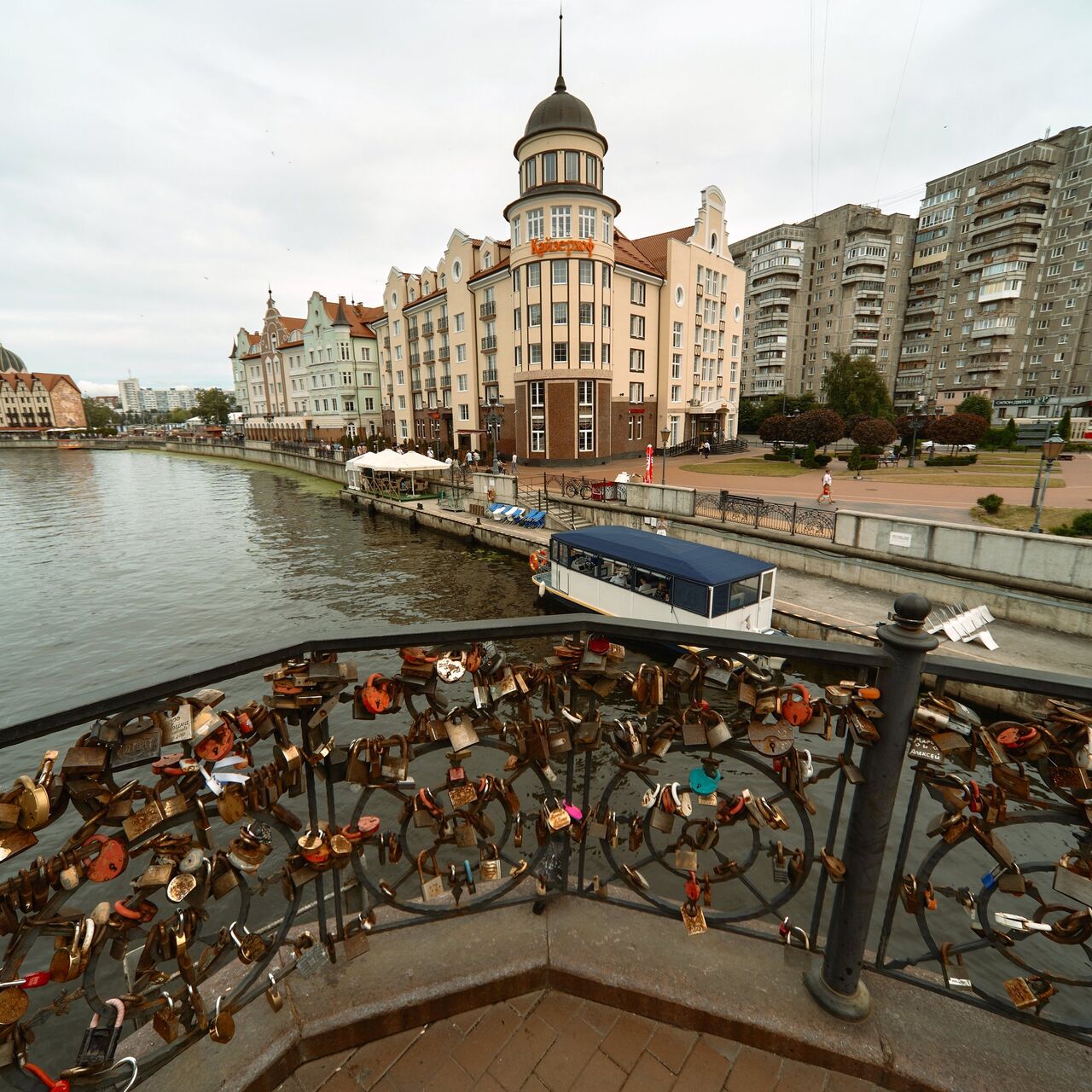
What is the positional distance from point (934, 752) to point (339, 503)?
134ft

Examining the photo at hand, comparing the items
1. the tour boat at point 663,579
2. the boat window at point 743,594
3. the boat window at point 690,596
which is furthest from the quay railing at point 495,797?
the boat window at point 743,594

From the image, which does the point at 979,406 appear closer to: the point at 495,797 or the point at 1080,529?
the point at 1080,529

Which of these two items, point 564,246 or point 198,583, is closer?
point 198,583

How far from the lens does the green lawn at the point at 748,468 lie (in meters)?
33.6

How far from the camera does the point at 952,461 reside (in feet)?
123

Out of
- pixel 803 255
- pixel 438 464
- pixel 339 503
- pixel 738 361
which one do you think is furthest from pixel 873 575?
pixel 803 255

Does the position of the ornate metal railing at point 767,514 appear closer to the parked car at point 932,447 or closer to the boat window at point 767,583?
the boat window at point 767,583

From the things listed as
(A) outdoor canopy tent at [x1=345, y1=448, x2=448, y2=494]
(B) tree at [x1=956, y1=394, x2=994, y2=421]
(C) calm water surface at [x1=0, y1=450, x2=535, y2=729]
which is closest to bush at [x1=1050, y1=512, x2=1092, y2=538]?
(C) calm water surface at [x1=0, y1=450, x2=535, y2=729]

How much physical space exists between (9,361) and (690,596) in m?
211

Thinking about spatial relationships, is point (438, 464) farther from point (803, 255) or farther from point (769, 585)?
point (803, 255)

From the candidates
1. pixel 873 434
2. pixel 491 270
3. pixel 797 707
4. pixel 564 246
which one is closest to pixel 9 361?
pixel 491 270

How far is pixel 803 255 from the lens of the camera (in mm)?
76562

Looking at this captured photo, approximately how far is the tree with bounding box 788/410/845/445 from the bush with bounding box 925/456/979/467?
624cm

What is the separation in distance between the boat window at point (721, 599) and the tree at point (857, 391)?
48648 mm
